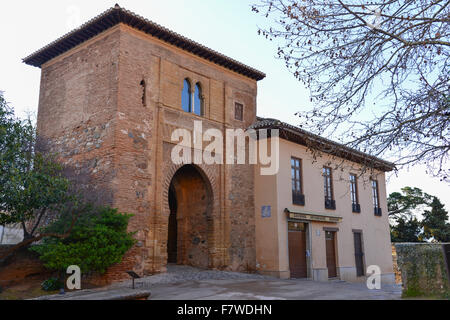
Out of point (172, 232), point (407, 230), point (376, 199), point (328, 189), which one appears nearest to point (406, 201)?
point (407, 230)

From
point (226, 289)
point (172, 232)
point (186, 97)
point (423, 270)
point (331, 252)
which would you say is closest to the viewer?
point (423, 270)

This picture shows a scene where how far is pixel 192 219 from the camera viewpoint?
52.0 feet

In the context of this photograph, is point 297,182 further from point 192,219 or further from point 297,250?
point 192,219

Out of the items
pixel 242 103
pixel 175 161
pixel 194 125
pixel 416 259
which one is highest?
A: pixel 242 103

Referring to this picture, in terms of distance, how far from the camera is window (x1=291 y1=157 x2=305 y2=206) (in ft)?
55.7

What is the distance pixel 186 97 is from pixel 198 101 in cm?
62

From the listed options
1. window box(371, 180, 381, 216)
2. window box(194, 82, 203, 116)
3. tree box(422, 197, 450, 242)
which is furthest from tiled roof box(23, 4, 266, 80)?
tree box(422, 197, 450, 242)

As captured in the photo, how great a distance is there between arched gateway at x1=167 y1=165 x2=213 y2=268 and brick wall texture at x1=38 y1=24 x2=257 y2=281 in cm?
4

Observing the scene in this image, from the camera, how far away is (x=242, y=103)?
1683 centimetres

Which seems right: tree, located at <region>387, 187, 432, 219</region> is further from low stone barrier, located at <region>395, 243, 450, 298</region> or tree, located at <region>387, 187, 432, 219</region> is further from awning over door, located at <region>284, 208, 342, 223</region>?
low stone barrier, located at <region>395, 243, 450, 298</region>

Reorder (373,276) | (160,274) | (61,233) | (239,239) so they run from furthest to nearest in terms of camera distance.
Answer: (373,276)
(239,239)
(160,274)
(61,233)

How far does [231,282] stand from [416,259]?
6.99 meters
